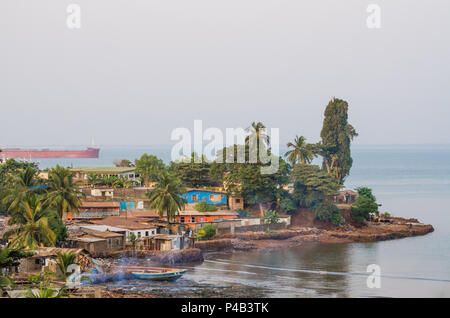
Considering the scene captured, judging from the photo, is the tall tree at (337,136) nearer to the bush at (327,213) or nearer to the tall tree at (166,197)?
the bush at (327,213)

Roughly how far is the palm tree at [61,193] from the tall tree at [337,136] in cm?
2417

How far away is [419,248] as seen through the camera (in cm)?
3488

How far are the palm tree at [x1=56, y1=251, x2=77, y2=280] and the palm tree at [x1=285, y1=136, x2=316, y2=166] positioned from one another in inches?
955

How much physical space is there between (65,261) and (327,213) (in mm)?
21300

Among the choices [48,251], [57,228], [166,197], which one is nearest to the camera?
[48,251]

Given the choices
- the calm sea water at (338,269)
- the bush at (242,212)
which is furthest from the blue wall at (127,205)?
the calm sea water at (338,269)

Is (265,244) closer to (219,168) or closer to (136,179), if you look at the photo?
(219,168)

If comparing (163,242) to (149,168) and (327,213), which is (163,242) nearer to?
(327,213)

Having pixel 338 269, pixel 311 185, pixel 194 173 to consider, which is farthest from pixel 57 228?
pixel 311 185

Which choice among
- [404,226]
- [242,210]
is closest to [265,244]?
[242,210]

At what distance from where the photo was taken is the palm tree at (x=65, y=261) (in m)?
21.9

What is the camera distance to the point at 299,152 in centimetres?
4391
